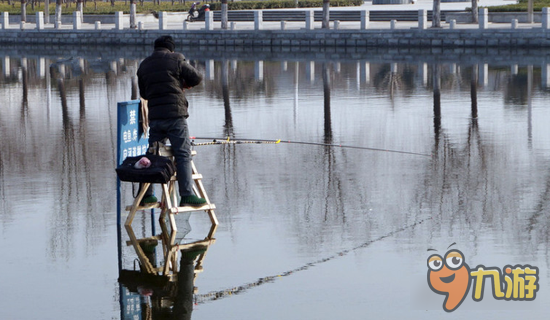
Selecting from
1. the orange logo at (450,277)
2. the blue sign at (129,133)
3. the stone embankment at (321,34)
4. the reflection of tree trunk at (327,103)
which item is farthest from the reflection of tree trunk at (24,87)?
the orange logo at (450,277)

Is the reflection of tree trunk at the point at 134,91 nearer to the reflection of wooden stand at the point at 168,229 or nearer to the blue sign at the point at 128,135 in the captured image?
the blue sign at the point at 128,135

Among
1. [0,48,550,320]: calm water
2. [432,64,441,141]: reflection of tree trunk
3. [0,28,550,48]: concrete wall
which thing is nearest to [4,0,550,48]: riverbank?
[0,28,550,48]: concrete wall

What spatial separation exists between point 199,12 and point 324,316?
4270 centimetres


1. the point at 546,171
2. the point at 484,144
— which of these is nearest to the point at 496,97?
the point at 484,144

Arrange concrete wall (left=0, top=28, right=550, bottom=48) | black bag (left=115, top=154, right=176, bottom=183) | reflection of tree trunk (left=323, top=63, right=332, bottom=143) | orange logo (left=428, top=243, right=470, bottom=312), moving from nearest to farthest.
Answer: orange logo (left=428, top=243, right=470, bottom=312) → black bag (left=115, top=154, right=176, bottom=183) → reflection of tree trunk (left=323, top=63, right=332, bottom=143) → concrete wall (left=0, top=28, right=550, bottom=48)

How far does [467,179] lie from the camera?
10.2 metres

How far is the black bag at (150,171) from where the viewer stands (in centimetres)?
744

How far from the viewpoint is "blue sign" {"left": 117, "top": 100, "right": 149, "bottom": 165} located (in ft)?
26.3

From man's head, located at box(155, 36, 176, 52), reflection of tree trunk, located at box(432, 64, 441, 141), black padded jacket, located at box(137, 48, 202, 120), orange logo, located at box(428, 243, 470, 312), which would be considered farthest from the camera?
reflection of tree trunk, located at box(432, 64, 441, 141)

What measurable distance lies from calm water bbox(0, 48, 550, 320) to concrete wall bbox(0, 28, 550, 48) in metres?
12.9

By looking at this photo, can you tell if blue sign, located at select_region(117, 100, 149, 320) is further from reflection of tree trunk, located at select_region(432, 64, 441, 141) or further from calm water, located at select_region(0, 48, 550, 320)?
reflection of tree trunk, located at select_region(432, 64, 441, 141)

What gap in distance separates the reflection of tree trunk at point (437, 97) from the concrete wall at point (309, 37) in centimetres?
653

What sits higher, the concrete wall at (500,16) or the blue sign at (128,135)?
the concrete wall at (500,16)

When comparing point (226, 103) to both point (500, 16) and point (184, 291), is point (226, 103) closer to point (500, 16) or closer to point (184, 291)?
point (184, 291)
